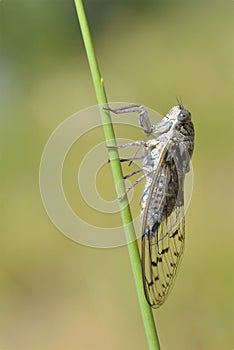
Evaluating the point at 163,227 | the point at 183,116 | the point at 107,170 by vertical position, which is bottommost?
the point at 163,227

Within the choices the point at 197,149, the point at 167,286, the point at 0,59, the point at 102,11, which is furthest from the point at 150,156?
the point at 102,11

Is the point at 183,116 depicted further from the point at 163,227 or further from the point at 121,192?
the point at 121,192

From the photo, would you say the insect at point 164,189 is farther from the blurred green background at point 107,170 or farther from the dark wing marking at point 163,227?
the blurred green background at point 107,170

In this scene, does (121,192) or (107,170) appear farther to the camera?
(107,170)

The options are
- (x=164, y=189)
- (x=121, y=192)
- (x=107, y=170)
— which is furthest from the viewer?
(x=107, y=170)

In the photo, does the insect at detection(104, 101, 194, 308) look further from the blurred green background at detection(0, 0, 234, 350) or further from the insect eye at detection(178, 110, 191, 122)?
the blurred green background at detection(0, 0, 234, 350)

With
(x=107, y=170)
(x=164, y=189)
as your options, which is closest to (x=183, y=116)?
(x=164, y=189)

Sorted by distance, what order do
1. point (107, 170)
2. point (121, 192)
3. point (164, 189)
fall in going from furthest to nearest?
point (107, 170)
point (164, 189)
point (121, 192)

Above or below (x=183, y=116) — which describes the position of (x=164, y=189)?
below
